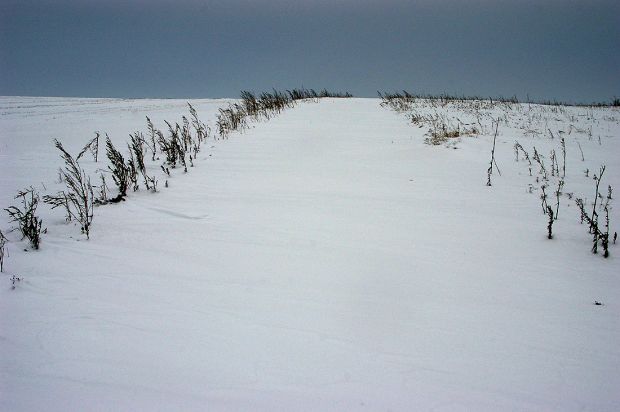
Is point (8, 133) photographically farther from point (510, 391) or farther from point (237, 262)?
point (510, 391)

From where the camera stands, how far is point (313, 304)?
2.04m

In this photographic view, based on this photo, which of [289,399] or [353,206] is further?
[353,206]

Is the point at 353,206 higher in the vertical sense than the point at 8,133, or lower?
lower

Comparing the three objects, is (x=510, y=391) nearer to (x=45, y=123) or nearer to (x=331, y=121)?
(x=331, y=121)

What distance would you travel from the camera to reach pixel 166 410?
1394 mm

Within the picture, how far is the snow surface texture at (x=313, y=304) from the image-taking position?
150cm

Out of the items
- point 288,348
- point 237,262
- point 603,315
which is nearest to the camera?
point 288,348

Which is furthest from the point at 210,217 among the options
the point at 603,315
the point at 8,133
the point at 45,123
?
the point at 45,123

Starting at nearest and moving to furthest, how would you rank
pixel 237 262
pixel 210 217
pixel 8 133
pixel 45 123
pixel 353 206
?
pixel 237 262 < pixel 210 217 < pixel 353 206 < pixel 8 133 < pixel 45 123

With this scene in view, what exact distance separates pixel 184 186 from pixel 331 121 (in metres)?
6.24

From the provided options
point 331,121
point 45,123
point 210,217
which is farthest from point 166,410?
point 45,123

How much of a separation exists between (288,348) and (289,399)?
0.92 feet

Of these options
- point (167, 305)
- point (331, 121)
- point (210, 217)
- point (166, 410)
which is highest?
point (331, 121)

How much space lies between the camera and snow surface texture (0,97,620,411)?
1.50 meters
